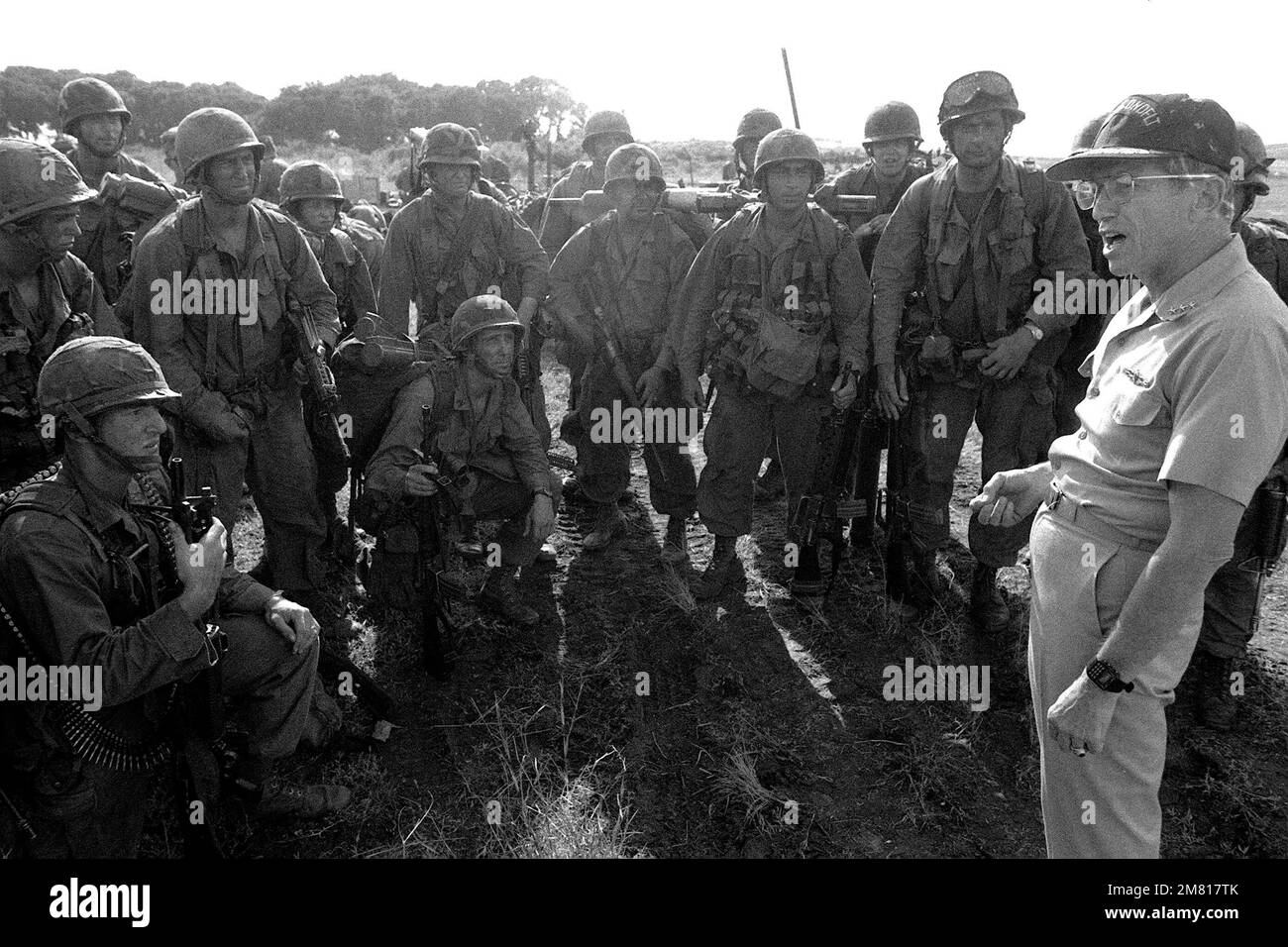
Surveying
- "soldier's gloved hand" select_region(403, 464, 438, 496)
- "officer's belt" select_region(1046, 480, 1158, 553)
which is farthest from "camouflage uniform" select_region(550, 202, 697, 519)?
"officer's belt" select_region(1046, 480, 1158, 553)

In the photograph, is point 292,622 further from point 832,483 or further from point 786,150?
point 786,150

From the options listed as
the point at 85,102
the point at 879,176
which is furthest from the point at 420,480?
the point at 85,102

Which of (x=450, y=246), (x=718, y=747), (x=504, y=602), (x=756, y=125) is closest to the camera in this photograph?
(x=718, y=747)

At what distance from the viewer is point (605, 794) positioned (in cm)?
391

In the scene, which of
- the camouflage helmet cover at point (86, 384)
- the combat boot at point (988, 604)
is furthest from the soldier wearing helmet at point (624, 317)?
the camouflage helmet cover at point (86, 384)

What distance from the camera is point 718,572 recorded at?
5816 millimetres

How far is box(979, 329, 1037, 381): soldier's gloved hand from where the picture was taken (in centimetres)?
490

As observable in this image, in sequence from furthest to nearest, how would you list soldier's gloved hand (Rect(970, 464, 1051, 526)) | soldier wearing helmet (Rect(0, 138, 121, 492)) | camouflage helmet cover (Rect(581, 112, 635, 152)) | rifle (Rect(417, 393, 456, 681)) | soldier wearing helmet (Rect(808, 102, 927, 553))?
→ camouflage helmet cover (Rect(581, 112, 635, 152)) → soldier wearing helmet (Rect(808, 102, 927, 553)) → rifle (Rect(417, 393, 456, 681)) → soldier wearing helmet (Rect(0, 138, 121, 492)) → soldier's gloved hand (Rect(970, 464, 1051, 526))

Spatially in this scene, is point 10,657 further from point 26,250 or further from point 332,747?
point 26,250

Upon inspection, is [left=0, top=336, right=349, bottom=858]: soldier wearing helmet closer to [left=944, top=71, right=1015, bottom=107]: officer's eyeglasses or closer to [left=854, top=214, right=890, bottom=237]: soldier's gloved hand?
[left=944, top=71, right=1015, bottom=107]: officer's eyeglasses

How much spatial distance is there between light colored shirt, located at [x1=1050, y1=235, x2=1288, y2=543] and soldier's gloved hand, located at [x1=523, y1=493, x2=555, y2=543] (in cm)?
311

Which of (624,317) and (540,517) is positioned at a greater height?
(624,317)

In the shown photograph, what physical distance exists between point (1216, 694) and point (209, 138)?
5755mm
